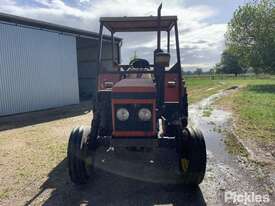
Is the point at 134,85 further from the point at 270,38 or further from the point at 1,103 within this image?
the point at 270,38

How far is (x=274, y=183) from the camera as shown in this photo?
420cm

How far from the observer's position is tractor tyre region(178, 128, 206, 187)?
3.98 metres

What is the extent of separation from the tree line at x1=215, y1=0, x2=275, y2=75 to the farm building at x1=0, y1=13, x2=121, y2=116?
1742 cm

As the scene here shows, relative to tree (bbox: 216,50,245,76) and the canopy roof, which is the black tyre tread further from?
tree (bbox: 216,50,245,76)

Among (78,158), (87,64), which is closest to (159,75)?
(78,158)

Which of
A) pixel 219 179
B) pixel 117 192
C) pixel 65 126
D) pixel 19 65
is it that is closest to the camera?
pixel 117 192

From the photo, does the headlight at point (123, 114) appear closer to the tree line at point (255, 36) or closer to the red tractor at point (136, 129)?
the red tractor at point (136, 129)

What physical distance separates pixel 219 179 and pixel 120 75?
2596mm

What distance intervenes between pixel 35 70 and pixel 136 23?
30.8 ft

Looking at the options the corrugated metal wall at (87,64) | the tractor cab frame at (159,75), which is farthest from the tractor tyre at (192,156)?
the corrugated metal wall at (87,64)

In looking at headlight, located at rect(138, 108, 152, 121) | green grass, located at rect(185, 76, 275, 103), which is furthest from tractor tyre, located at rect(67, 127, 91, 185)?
green grass, located at rect(185, 76, 275, 103)

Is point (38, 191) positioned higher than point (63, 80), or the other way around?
point (63, 80)

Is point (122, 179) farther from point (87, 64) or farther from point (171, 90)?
point (87, 64)

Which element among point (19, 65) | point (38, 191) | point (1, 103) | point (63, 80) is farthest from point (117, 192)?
point (63, 80)
